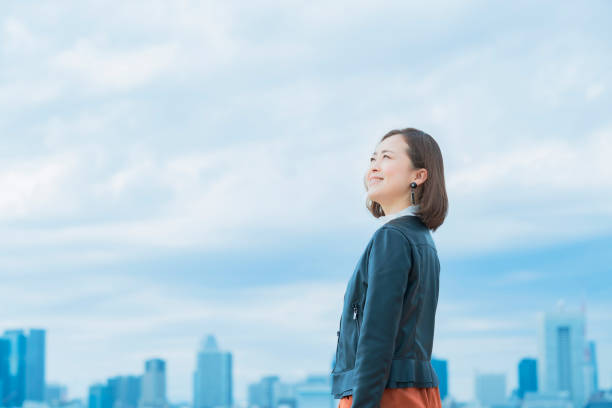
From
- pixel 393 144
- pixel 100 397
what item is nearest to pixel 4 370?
pixel 100 397

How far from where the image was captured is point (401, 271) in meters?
3.25

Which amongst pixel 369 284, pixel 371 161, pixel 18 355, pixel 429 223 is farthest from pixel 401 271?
pixel 18 355

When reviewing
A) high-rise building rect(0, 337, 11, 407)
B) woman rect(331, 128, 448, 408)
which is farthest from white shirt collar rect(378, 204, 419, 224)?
high-rise building rect(0, 337, 11, 407)

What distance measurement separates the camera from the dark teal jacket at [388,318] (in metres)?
3.14

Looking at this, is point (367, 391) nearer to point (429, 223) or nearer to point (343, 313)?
point (343, 313)

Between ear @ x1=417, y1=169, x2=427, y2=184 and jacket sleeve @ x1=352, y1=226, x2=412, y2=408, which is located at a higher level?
ear @ x1=417, y1=169, x2=427, y2=184

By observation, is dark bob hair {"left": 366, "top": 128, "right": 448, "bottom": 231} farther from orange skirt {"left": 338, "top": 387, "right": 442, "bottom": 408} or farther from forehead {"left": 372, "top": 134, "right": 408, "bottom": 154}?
orange skirt {"left": 338, "top": 387, "right": 442, "bottom": 408}

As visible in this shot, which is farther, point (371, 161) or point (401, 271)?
point (371, 161)

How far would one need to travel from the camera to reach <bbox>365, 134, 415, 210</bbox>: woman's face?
3.56 m

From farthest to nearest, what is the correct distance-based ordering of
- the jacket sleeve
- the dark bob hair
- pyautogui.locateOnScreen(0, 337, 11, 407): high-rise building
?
pyautogui.locateOnScreen(0, 337, 11, 407): high-rise building < the dark bob hair < the jacket sleeve

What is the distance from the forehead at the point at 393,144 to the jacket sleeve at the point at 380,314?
1.37 feet

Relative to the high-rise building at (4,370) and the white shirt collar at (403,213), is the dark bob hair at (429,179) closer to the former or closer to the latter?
the white shirt collar at (403,213)

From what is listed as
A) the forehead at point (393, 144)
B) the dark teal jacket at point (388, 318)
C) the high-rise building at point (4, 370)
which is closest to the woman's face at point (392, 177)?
the forehead at point (393, 144)

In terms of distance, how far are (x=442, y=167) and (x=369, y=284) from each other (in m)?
0.67
